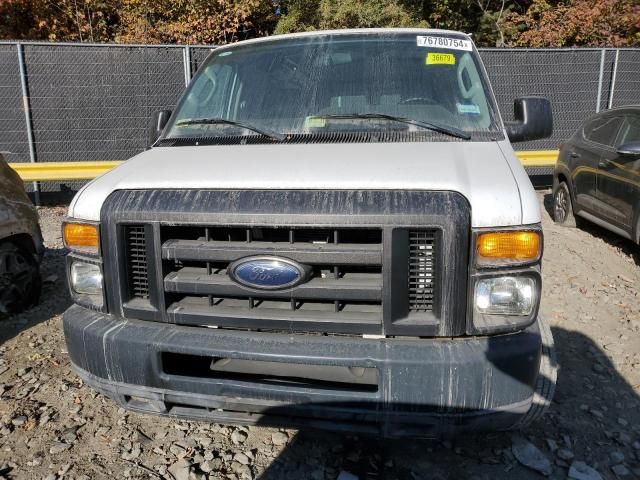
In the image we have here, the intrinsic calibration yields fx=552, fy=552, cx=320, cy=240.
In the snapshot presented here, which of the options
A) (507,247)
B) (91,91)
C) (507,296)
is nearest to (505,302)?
(507,296)

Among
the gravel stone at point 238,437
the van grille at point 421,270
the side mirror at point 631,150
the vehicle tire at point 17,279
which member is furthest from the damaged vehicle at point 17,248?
the side mirror at point 631,150

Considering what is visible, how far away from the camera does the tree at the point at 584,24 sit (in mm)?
15164

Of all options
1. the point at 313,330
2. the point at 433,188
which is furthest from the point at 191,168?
the point at 433,188

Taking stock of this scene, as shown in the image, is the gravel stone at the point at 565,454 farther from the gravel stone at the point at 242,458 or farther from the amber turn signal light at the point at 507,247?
the gravel stone at the point at 242,458

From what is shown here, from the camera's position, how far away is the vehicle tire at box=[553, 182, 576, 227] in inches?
301

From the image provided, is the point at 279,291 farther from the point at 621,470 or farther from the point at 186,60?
the point at 186,60

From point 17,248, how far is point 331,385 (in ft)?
11.7

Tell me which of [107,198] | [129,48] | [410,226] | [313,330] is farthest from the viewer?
[129,48]

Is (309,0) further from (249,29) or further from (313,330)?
(313,330)

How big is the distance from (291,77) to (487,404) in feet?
7.40

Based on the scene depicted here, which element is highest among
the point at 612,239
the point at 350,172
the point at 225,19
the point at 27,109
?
the point at 225,19

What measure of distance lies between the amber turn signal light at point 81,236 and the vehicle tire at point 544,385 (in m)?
2.09

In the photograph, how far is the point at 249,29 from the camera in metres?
16.7

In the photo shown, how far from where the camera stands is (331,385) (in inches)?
94.7
